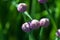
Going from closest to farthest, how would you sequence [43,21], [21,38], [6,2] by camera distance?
[43,21] → [21,38] → [6,2]

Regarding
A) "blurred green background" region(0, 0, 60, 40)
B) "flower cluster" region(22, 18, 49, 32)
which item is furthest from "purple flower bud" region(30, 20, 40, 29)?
"blurred green background" region(0, 0, 60, 40)

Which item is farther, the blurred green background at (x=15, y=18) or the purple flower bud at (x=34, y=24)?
the blurred green background at (x=15, y=18)

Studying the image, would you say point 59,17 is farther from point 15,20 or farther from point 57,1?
point 15,20

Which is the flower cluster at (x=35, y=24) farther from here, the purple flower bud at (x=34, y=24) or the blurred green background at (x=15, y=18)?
the blurred green background at (x=15, y=18)

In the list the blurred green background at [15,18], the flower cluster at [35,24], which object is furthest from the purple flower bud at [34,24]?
the blurred green background at [15,18]

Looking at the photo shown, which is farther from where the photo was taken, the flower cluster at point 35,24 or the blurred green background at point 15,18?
the blurred green background at point 15,18

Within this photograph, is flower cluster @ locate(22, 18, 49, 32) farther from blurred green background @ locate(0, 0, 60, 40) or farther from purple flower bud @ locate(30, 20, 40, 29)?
blurred green background @ locate(0, 0, 60, 40)

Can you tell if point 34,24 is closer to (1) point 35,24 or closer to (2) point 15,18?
(1) point 35,24

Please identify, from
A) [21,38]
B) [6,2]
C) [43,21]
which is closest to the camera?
[43,21]

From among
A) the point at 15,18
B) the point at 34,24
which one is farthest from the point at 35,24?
the point at 15,18

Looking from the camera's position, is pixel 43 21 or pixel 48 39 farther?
pixel 48 39

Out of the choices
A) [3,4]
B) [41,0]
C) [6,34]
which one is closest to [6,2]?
[3,4]
